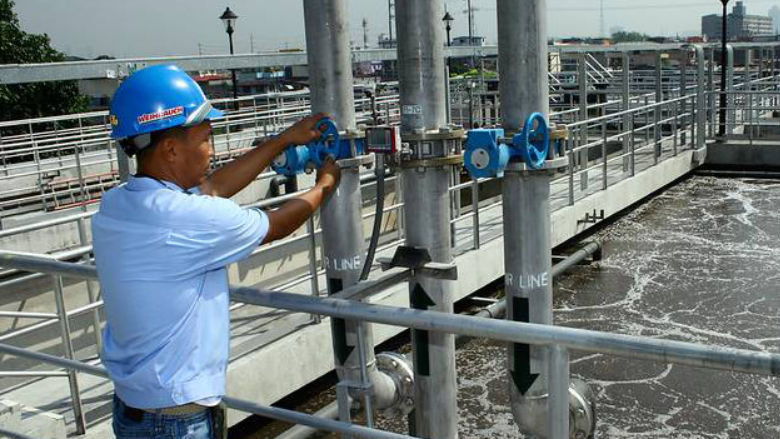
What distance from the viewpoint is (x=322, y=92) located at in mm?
3791

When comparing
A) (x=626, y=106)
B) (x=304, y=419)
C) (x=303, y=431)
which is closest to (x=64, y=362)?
(x=304, y=419)

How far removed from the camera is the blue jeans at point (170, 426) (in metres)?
2.12

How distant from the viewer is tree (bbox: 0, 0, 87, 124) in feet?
78.1

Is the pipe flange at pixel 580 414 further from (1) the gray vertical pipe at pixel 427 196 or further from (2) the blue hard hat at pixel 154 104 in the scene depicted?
(2) the blue hard hat at pixel 154 104

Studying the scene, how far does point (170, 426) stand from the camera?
212cm

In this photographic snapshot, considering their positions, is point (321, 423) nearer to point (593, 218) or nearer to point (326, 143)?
point (326, 143)

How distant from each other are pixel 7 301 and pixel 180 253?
666 centimetres

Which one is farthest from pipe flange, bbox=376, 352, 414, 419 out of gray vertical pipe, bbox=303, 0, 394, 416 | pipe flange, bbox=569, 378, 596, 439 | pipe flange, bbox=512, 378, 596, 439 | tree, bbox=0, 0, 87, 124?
tree, bbox=0, 0, 87, 124

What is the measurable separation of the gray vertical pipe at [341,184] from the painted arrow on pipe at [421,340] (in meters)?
0.25

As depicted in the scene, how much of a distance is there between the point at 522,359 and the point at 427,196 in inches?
31.7

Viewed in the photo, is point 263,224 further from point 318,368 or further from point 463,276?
point 463,276

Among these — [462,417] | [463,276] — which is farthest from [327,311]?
[463,276]

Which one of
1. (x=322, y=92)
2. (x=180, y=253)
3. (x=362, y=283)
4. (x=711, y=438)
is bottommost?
(x=711, y=438)

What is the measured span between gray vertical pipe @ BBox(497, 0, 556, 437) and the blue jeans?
137 centimetres
